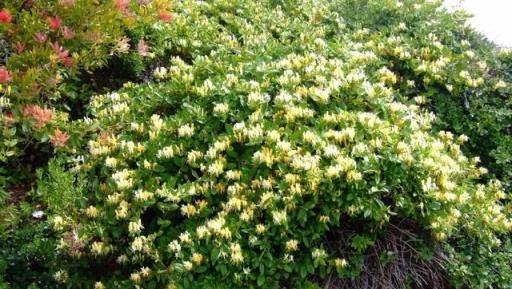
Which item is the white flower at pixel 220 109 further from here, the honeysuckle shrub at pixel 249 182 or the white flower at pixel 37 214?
the white flower at pixel 37 214

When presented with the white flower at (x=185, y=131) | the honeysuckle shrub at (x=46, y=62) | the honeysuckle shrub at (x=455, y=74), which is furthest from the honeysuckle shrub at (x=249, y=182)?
the honeysuckle shrub at (x=455, y=74)

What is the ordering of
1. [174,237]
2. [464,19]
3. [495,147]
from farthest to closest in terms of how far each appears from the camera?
[464,19] < [495,147] < [174,237]

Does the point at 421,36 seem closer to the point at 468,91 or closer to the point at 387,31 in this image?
the point at 387,31

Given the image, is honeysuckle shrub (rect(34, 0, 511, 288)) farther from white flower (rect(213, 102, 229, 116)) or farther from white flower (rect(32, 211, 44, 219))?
white flower (rect(32, 211, 44, 219))

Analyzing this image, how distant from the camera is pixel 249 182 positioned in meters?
2.97

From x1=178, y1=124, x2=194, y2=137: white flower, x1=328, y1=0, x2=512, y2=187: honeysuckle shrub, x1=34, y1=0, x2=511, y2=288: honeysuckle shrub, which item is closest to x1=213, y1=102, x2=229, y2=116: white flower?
x1=34, y1=0, x2=511, y2=288: honeysuckle shrub

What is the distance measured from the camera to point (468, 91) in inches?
186

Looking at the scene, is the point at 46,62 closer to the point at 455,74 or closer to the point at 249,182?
the point at 249,182

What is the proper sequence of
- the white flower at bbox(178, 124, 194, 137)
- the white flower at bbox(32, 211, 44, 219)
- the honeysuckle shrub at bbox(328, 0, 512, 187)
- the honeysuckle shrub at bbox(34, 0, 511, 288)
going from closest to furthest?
the honeysuckle shrub at bbox(34, 0, 511, 288) < the white flower at bbox(178, 124, 194, 137) < the white flower at bbox(32, 211, 44, 219) < the honeysuckle shrub at bbox(328, 0, 512, 187)

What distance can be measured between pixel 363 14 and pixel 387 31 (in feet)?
2.22

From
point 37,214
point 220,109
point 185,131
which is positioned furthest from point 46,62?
point 220,109

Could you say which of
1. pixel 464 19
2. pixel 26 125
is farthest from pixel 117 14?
pixel 464 19

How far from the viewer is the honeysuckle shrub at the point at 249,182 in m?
2.79

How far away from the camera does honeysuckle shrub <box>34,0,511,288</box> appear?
2787mm
